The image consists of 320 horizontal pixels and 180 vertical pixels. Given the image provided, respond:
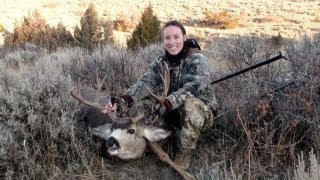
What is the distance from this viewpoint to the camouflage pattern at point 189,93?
184 inches

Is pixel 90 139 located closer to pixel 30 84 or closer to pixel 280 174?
pixel 30 84

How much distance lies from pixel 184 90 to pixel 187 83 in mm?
137

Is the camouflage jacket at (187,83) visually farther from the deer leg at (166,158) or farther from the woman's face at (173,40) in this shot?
the deer leg at (166,158)

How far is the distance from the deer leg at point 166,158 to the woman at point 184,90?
11 cm

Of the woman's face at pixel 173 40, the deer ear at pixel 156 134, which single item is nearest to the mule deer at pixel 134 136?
the deer ear at pixel 156 134

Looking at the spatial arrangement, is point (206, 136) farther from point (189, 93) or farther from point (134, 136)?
point (134, 136)

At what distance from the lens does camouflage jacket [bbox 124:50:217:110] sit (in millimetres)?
4727

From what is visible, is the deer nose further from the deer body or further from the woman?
the woman

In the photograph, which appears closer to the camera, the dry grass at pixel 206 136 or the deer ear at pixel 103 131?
the dry grass at pixel 206 136

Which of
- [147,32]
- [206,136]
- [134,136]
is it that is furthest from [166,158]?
[147,32]

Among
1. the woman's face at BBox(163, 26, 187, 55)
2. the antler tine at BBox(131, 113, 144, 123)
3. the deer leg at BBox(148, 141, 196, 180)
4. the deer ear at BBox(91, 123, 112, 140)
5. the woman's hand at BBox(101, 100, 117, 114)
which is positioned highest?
the woman's face at BBox(163, 26, 187, 55)

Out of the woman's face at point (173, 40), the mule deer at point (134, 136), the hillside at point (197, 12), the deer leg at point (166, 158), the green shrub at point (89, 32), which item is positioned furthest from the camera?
the hillside at point (197, 12)

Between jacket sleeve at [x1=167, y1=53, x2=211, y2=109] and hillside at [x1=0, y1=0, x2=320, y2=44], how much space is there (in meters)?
13.7

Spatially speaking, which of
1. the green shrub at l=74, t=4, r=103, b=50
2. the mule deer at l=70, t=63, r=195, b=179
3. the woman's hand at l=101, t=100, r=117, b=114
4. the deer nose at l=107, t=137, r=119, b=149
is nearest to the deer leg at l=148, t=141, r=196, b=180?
the mule deer at l=70, t=63, r=195, b=179
